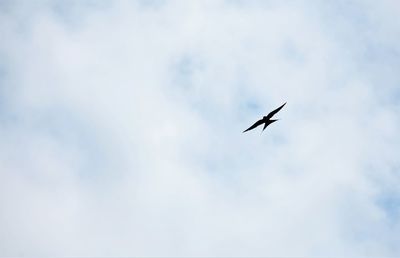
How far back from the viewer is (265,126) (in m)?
152

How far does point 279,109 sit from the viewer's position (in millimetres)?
151500

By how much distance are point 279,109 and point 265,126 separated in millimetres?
2789
